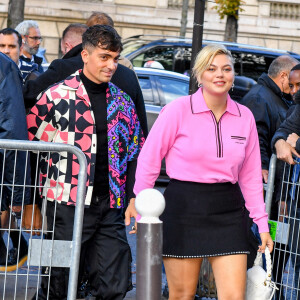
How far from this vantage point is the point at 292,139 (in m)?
5.92

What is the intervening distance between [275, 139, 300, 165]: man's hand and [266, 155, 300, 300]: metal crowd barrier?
0.09m

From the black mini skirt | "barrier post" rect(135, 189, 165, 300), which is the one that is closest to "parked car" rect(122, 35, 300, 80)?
the black mini skirt

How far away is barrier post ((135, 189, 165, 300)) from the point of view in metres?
4.37

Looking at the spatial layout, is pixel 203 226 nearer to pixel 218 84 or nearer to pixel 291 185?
pixel 218 84

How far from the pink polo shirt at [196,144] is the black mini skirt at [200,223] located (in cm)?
7

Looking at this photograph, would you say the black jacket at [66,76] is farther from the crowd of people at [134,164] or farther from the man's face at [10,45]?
the man's face at [10,45]

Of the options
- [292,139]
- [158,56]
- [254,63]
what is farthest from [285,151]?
[254,63]

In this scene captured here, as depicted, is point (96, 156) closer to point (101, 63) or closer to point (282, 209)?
Answer: point (101, 63)

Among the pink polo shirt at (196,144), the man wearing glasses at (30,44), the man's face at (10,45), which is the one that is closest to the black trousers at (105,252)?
the pink polo shirt at (196,144)

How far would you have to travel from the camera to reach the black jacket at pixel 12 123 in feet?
17.6

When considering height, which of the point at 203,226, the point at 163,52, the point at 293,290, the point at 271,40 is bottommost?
the point at 293,290

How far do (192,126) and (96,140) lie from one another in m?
0.77

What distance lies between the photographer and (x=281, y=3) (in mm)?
34969

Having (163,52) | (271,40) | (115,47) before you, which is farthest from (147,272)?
(271,40)
